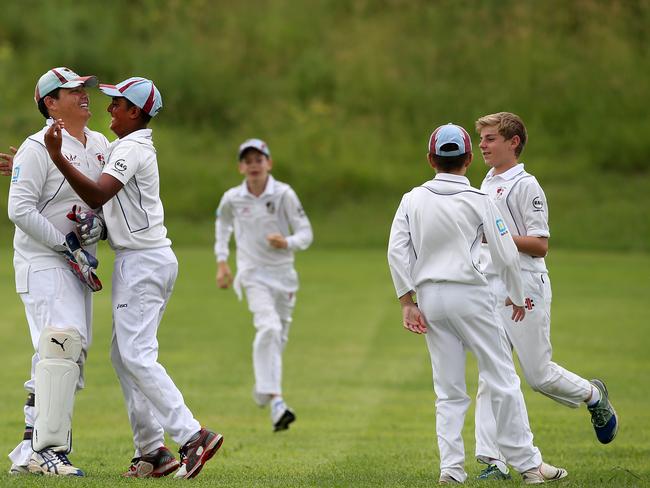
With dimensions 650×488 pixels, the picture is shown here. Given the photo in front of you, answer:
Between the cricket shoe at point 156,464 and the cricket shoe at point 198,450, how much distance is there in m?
0.49

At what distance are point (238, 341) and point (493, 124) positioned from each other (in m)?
10.7

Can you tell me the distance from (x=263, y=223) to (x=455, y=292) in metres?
5.49

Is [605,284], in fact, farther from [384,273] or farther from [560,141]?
[560,141]

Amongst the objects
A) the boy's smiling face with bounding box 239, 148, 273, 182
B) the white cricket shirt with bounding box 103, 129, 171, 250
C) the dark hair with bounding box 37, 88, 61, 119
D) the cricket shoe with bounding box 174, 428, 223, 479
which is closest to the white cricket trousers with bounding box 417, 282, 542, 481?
the cricket shoe with bounding box 174, 428, 223, 479

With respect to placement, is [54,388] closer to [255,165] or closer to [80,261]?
[80,261]

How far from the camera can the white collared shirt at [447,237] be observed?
24.7ft

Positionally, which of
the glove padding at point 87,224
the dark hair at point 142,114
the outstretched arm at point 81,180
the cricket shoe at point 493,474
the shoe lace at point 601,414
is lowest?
the cricket shoe at point 493,474

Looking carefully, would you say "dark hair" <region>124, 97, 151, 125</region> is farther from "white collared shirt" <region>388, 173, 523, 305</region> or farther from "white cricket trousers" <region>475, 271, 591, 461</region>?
"white cricket trousers" <region>475, 271, 591, 461</region>

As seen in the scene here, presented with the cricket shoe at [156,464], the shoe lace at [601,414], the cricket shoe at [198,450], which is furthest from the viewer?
the shoe lace at [601,414]

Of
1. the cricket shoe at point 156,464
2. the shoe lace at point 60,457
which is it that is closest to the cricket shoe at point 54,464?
the shoe lace at point 60,457

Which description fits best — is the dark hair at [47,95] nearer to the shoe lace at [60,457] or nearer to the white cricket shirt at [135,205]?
the white cricket shirt at [135,205]

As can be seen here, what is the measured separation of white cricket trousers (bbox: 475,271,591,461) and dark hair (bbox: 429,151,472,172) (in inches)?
39.2

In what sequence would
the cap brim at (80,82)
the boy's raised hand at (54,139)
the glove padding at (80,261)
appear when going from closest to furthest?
the boy's raised hand at (54,139), the glove padding at (80,261), the cap brim at (80,82)

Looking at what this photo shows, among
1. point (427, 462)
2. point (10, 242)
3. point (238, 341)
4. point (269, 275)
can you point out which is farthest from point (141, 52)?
point (427, 462)
